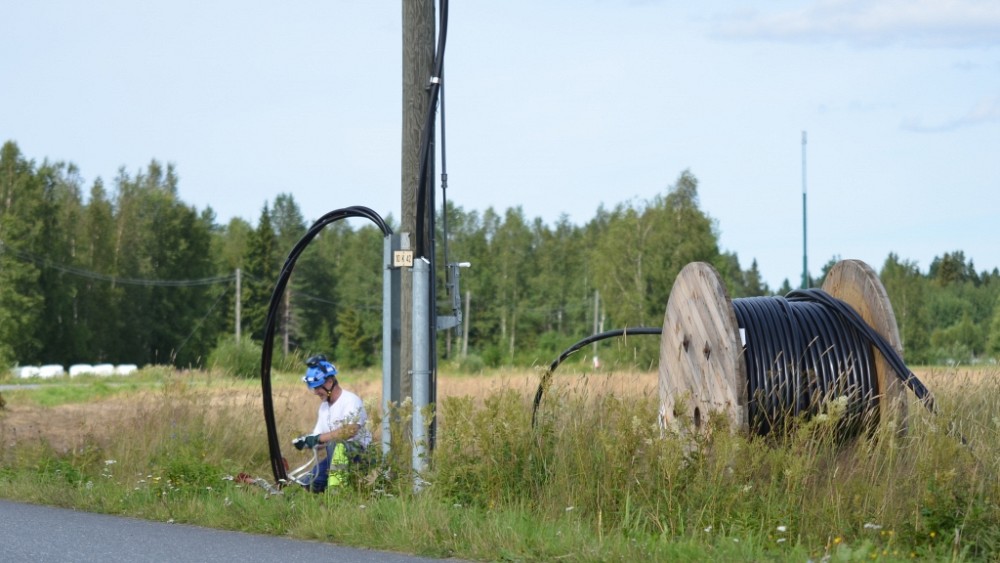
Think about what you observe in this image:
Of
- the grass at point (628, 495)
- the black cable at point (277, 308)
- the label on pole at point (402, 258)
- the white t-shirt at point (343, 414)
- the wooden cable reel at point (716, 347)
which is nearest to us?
the grass at point (628, 495)

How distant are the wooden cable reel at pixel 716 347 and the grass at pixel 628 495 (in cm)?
37

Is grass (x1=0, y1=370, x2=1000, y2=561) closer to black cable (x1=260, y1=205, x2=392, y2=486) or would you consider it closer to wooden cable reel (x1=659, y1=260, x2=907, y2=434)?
wooden cable reel (x1=659, y1=260, x2=907, y2=434)

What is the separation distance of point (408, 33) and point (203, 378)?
23.1ft

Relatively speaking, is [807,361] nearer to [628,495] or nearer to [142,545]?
→ [628,495]

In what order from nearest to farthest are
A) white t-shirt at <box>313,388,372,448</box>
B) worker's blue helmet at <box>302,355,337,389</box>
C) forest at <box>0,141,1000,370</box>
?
1. white t-shirt at <box>313,388,372,448</box>
2. worker's blue helmet at <box>302,355,337,389</box>
3. forest at <box>0,141,1000,370</box>

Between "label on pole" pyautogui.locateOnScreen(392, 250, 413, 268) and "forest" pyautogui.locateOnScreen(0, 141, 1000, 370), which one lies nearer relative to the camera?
"label on pole" pyautogui.locateOnScreen(392, 250, 413, 268)

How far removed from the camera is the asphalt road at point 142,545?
27.2 feet

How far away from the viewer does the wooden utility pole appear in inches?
443

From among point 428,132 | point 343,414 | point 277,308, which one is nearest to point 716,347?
point 428,132

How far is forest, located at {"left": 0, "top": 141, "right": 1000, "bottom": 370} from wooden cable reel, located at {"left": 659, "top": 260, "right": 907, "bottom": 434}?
129 ft

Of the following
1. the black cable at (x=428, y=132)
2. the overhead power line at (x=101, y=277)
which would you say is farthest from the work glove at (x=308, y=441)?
the overhead power line at (x=101, y=277)

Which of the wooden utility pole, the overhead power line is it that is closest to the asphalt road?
the wooden utility pole

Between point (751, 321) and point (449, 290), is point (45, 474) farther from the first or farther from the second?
point (751, 321)

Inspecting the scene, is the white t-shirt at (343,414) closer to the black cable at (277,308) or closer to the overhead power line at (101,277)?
the black cable at (277,308)
